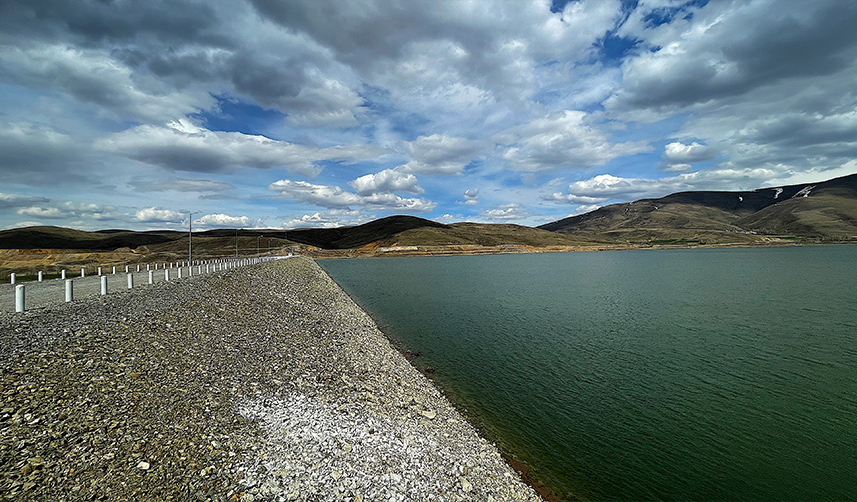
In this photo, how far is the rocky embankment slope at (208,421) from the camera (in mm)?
7852

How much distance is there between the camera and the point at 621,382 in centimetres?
1928

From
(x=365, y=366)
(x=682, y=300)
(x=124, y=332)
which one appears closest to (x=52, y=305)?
(x=124, y=332)

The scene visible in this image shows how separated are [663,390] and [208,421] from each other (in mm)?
19051

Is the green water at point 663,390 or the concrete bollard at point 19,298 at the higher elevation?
the concrete bollard at point 19,298

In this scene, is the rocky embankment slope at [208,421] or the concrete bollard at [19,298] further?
the concrete bollard at [19,298]

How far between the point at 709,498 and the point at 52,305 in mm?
28541

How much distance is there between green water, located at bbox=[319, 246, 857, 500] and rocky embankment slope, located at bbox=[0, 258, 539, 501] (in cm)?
326

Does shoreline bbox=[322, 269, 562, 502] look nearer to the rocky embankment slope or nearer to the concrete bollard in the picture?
the rocky embankment slope

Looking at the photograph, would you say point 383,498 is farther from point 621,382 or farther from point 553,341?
point 553,341

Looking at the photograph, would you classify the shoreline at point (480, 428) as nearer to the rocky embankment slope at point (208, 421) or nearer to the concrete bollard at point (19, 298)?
the rocky embankment slope at point (208, 421)

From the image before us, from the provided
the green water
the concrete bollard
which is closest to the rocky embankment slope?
the concrete bollard

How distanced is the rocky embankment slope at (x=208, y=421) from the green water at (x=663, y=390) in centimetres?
326

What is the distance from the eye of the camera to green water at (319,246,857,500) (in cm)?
1187

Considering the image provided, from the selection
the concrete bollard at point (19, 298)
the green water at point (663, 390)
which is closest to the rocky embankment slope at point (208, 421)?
the concrete bollard at point (19, 298)
